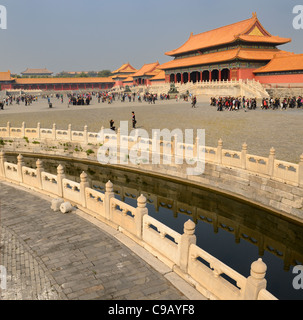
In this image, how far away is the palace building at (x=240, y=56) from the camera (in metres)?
41.4

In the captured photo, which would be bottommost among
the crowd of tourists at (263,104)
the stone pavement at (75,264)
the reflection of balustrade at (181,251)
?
the stone pavement at (75,264)

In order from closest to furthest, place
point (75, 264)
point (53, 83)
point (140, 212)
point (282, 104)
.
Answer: point (75, 264)
point (140, 212)
point (282, 104)
point (53, 83)

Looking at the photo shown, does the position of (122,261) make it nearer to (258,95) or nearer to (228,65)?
(258,95)

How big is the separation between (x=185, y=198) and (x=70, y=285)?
27.9ft

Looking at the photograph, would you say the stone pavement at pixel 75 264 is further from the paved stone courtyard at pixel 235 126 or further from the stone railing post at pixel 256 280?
the paved stone courtyard at pixel 235 126

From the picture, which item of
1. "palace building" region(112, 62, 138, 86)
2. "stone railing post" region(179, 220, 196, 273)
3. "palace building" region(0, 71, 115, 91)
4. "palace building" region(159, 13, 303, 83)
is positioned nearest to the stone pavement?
"stone railing post" region(179, 220, 196, 273)

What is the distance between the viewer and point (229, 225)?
11.4 m

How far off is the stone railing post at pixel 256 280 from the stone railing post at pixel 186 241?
133 centimetres

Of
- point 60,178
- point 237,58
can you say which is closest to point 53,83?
point 237,58

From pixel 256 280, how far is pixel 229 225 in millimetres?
7189

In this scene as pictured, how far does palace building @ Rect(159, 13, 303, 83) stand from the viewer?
4141 centimetres

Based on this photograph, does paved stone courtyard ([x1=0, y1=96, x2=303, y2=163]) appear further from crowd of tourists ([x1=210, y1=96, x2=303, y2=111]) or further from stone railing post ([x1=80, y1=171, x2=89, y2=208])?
stone railing post ([x1=80, y1=171, x2=89, y2=208])

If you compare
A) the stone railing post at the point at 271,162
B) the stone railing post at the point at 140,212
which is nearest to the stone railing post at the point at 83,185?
the stone railing post at the point at 140,212

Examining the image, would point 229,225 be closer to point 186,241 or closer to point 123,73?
point 186,241
